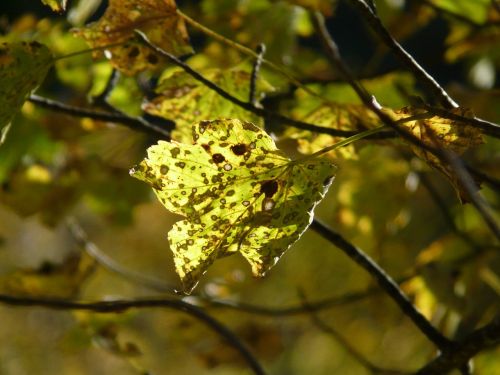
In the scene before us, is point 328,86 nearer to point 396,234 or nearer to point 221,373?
point 396,234

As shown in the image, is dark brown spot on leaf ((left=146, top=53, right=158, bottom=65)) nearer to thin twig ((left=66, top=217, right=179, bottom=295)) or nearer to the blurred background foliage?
the blurred background foliage

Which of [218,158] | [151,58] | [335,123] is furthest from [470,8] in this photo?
[218,158]

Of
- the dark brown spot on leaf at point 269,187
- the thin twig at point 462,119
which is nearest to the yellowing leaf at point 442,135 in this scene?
the thin twig at point 462,119

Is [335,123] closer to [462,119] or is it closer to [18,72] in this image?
[462,119]

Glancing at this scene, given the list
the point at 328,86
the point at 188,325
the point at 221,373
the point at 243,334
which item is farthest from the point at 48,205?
the point at 221,373

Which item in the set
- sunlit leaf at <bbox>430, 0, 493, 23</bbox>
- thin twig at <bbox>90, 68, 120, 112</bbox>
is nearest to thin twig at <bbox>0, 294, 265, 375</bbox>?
thin twig at <bbox>90, 68, 120, 112</bbox>

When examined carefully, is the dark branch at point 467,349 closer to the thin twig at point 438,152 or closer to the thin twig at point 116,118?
the thin twig at point 438,152
